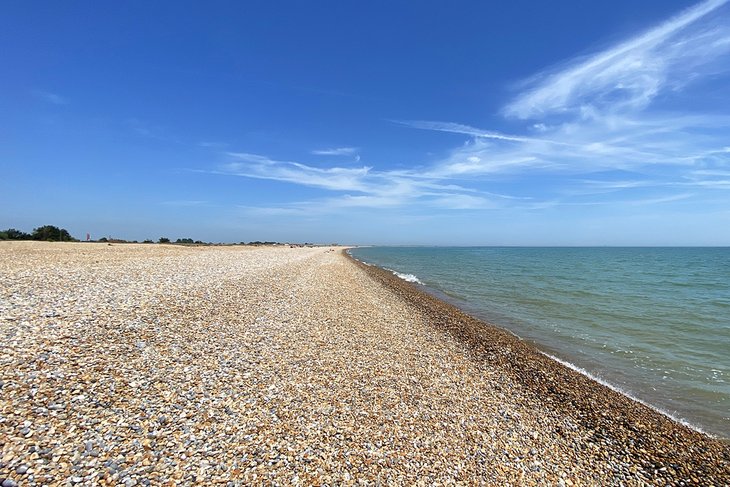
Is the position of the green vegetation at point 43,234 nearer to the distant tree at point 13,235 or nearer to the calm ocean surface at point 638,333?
the distant tree at point 13,235

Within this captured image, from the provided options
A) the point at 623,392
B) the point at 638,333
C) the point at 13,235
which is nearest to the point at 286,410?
the point at 623,392

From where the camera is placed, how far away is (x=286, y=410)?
5.53m

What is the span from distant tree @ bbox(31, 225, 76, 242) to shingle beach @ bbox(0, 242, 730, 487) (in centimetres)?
4163

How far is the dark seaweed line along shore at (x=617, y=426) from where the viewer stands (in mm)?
5324

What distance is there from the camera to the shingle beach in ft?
13.6

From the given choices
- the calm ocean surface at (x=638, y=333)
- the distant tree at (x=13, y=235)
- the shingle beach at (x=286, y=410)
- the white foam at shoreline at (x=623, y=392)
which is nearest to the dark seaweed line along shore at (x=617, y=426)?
the shingle beach at (x=286, y=410)

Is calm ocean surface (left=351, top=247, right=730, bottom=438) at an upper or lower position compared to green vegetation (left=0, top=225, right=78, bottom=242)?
lower

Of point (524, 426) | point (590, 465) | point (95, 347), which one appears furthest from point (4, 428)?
point (590, 465)

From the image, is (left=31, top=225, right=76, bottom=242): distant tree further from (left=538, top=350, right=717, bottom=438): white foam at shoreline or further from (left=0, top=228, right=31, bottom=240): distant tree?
(left=538, top=350, right=717, bottom=438): white foam at shoreline

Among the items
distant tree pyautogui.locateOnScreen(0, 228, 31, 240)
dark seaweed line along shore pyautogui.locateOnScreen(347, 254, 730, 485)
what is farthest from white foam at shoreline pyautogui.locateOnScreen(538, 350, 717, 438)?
distant tree pyautogui.locateOnScreen(0, 228, 31, 240)

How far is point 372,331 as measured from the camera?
11.0m

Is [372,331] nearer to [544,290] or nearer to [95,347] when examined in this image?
[95,347]

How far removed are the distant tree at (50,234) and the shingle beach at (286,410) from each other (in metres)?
41.6

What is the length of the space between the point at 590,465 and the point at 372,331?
6764 mm
